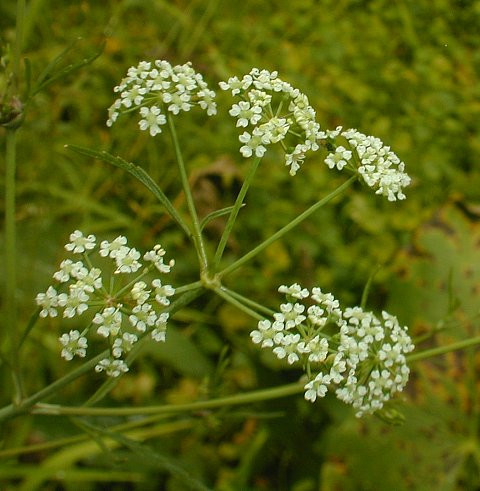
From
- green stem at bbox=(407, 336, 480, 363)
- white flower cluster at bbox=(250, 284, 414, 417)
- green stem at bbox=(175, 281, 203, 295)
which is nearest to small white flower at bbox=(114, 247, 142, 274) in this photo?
green stem at bbox=(175, 281, 203, 295)

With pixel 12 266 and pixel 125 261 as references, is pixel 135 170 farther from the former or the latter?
pixel 12 266

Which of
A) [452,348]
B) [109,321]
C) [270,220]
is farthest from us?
[270,220]

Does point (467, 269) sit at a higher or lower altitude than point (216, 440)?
higher

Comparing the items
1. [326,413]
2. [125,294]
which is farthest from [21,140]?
[125,294]

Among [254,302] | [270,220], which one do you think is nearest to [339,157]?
[254,302]

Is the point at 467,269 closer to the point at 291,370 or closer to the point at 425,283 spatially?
the point at 425,283

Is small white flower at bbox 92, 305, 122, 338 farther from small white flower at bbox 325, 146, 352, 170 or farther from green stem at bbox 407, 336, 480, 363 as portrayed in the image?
green stem at bbox 407, 336, 480, 363
